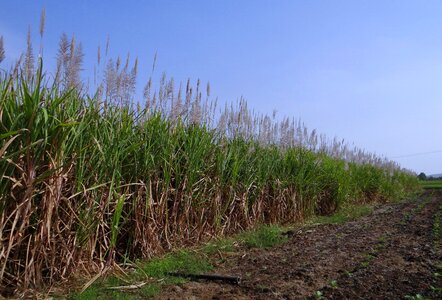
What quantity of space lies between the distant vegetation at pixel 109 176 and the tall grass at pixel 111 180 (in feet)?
0.04

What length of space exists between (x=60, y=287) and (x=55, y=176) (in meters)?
0.94

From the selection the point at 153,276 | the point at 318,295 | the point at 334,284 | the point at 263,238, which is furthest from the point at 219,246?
the point at 318,295

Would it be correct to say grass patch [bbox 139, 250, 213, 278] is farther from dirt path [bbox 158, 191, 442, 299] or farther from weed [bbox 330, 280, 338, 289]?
weed [bbox 330, 280, 338, 289]

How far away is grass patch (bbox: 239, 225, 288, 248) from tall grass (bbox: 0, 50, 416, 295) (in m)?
0.39

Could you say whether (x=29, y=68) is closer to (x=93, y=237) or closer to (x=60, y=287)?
(x=93, y=237)

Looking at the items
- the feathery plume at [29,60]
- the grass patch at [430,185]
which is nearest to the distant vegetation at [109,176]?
the feathery plume at [29,60]

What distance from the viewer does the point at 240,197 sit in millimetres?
7074

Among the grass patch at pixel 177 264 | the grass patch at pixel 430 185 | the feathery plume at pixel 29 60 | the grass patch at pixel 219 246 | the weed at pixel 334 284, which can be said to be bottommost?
the weed at pixel 334 284

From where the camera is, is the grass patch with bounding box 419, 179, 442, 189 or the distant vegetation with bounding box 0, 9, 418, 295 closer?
the distant vegetation with bounding box 0, 9, 418, 295

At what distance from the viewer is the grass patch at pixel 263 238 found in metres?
6.02

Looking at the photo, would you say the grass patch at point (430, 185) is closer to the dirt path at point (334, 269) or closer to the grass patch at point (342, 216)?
the grass patch at point (342, 216)

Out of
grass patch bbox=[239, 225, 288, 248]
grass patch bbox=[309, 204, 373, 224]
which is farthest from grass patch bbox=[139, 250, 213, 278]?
grass patch bbox=[309, 204, 373, 224]

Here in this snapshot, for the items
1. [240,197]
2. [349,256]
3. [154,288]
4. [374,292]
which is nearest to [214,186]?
[240,197]

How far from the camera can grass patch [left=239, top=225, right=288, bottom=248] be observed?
19.7 ft
